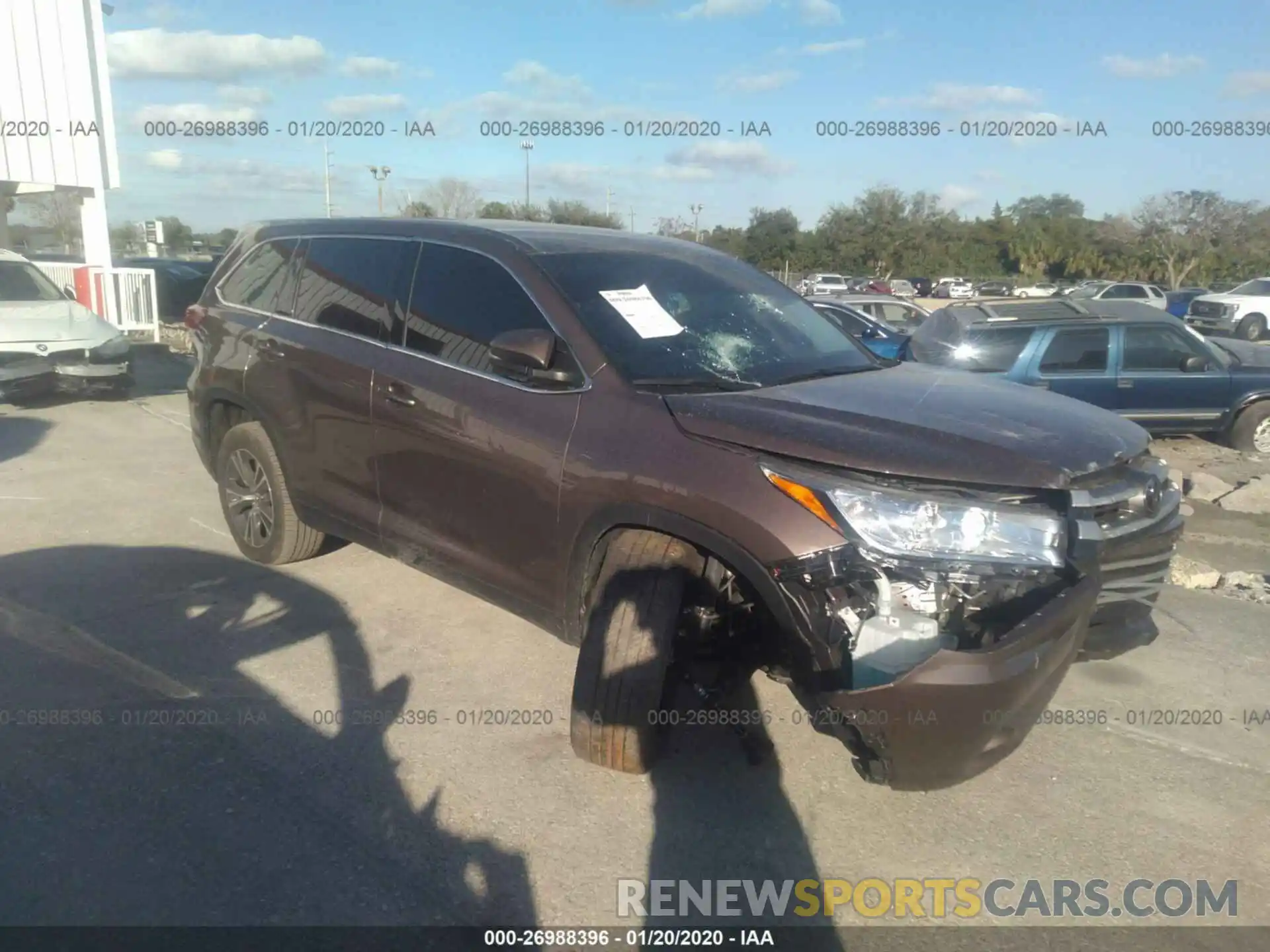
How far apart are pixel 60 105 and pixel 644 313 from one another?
15545mm

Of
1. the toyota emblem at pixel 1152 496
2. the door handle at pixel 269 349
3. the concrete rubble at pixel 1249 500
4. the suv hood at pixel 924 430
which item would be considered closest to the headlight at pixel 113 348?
the door handle at pixel 269 349

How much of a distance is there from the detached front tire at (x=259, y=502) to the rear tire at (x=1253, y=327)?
24.6 metres

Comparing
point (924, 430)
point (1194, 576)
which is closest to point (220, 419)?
point (924, 430)

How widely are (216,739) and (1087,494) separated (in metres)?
3.20

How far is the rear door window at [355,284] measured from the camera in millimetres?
4547

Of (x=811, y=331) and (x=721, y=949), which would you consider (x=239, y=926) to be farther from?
(x=811, y=331)

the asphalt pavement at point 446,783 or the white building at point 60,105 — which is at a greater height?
the white building at point 60,105

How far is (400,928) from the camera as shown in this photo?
2.74 metres

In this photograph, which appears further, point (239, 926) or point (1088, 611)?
point (1088, 611)

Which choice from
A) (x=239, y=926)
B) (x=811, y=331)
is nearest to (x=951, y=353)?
(x=811, y=331)

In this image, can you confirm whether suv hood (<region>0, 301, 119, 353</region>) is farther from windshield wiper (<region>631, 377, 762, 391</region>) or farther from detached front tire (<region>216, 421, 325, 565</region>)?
windshield wiper (<region>631, 377, 762, 391</region>)

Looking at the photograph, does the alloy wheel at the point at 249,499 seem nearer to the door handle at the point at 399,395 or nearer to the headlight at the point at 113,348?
the door handle at the point at 399,395

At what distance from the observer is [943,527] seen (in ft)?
9.59

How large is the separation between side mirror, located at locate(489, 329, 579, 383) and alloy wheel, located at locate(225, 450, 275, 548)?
7.14 feet
